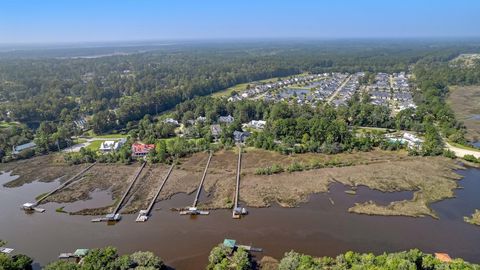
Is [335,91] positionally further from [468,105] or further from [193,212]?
[193,212]

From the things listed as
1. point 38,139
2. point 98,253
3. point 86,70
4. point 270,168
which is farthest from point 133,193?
point 86,70

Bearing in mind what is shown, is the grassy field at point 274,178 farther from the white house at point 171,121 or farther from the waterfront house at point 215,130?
the white house at point 171,121

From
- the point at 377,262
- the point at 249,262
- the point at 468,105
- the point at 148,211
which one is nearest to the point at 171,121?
the point at 148,211

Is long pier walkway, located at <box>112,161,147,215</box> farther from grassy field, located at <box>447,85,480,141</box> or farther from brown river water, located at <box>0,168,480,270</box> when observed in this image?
grassy field, located at <box>447,85,480,141</box>

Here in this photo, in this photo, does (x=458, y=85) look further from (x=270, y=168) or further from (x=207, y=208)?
(x=207, y=208)

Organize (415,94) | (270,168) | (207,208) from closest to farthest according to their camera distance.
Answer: (207,208)
(270,168)
(415,94)

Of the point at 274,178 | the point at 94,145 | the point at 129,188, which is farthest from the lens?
the point at 94,145

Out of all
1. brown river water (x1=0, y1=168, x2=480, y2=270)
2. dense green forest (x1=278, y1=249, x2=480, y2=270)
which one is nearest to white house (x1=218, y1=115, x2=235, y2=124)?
brown river water (x1=0, y1=168, x2=480, y2=270)
